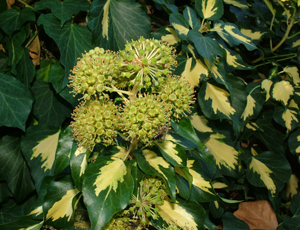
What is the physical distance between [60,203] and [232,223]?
2.59 ft

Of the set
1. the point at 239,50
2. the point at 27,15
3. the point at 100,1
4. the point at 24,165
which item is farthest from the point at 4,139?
the point at 239,50

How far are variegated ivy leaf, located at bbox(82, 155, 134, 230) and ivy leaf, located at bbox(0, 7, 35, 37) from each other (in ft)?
2.15

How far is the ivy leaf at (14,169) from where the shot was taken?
96 cm

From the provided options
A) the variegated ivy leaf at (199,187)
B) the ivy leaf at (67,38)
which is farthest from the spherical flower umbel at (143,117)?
the ivy leaf at (67,38)

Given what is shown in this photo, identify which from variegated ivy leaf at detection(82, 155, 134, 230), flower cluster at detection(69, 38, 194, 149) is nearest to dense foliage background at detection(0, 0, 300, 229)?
variegated ivy leaf at detection(82, 155, 134, 230)

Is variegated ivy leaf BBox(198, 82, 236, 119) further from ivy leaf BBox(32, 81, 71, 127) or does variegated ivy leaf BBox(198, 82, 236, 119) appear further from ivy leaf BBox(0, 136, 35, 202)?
ivy leaf BBox(0, 136, 35, 202)

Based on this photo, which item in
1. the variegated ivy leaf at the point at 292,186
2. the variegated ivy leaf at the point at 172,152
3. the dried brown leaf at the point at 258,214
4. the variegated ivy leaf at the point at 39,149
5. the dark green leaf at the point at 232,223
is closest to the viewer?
the variegated ivy leaf at the point at 172,152

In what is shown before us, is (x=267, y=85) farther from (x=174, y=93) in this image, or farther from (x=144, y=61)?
(x=144, y=61)

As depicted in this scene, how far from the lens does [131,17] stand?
91 centimetres

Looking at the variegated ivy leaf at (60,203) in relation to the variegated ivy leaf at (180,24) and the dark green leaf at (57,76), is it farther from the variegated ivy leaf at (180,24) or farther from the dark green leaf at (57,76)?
the variegated ivy leaf at (180,24)

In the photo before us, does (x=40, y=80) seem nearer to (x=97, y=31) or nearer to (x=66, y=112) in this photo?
(x=66, y=112)

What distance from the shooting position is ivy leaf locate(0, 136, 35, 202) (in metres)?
0.96

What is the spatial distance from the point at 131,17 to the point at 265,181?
100 centimetres

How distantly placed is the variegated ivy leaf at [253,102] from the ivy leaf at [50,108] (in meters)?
0.81
